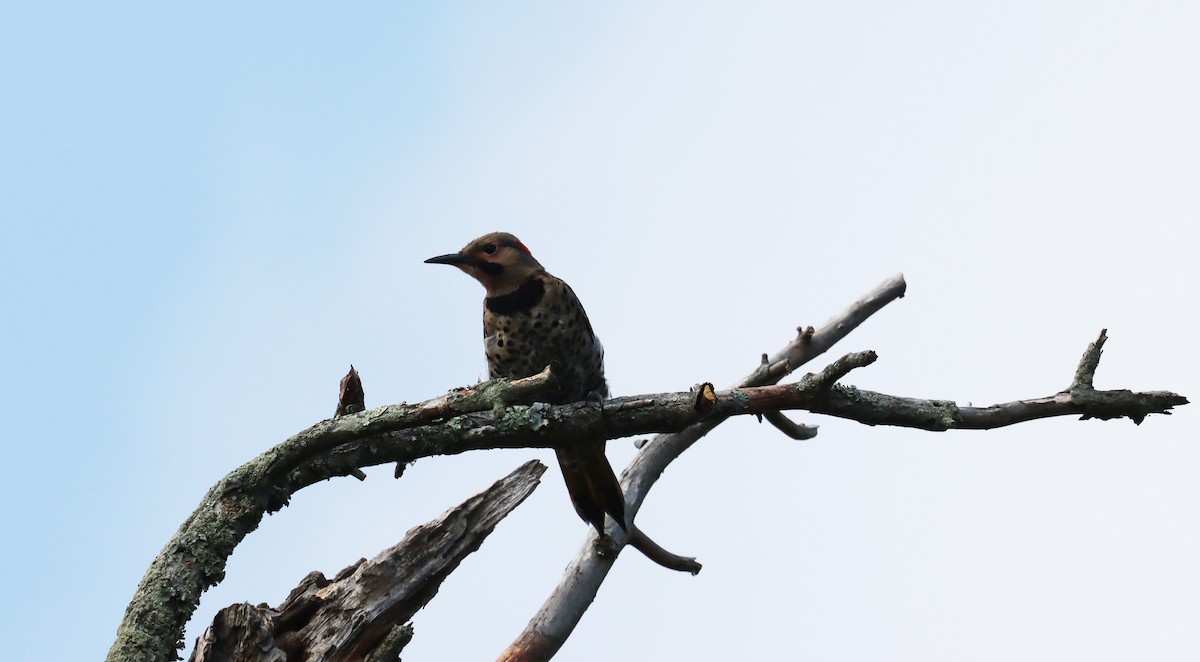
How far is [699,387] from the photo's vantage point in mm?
3539

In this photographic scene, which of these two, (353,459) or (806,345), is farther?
(806,345)

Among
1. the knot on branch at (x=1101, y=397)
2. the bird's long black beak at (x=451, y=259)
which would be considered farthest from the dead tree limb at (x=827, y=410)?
the bird's long black beak at (x=451, y=259)

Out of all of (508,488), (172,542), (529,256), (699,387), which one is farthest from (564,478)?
(172,542)

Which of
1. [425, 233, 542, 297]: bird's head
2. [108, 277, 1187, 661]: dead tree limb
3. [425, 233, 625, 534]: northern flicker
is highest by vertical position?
[425, 233, 542, 297]: bird's head

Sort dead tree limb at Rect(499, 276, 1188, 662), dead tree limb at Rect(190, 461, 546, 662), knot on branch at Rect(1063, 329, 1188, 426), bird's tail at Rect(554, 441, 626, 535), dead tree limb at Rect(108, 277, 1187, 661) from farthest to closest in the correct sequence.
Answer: bird's tail at Rect(554, 441, 626, 535) < knot on branch at Rect(1063, 329, 1188, 426) < dead tree limb at Rect(499, 276, 1188, 662) < dead tree limb at Rect(190, 461, 546, 662) < dead tree limb at Rect(108, 277, 1187, 661)

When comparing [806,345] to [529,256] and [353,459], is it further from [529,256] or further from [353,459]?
[353,459]

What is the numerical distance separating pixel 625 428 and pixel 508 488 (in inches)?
26.9

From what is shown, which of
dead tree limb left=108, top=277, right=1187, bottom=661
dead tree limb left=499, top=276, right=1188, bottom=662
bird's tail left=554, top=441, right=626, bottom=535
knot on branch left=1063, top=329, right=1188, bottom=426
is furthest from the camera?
bird's tail left=554, top=441, right=626, bottom=535

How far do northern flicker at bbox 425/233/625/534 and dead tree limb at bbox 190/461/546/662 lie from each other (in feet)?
2.31

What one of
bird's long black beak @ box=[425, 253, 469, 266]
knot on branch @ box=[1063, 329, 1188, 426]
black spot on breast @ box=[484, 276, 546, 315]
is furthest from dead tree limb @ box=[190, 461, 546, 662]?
knot on branch @ box=[1063, 329, 1188, 426]

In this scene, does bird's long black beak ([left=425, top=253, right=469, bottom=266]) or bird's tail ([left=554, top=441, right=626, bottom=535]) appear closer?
bird's tail ([left=554, top=441, right=626, bottom=535])

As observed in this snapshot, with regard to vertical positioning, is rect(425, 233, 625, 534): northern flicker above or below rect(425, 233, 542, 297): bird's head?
below

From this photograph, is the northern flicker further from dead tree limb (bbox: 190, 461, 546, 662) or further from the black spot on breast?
dead tree limb (bbox: 190, 461, 546, 662)

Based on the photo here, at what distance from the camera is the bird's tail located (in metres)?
4.52
